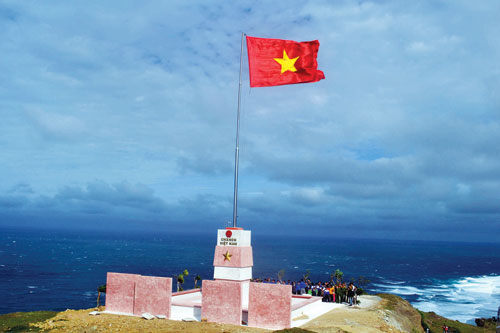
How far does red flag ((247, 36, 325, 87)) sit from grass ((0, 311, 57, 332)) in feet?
60.9

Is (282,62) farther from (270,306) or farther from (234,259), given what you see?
(270,306)

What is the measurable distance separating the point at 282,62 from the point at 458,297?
8046 cm

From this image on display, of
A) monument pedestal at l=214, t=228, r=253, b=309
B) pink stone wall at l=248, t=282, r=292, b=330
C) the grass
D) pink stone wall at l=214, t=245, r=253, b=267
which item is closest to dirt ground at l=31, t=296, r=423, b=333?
the grass

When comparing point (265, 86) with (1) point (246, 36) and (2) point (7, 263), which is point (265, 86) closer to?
(1) point (246, 36)

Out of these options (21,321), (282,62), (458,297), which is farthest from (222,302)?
(458,297)

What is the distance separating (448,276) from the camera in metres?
126

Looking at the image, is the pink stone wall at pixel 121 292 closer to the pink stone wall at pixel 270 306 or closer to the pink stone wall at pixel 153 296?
the pink stone wall at pixel 153 296

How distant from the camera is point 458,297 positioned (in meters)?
86.2

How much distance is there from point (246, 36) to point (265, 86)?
3620 millimetres

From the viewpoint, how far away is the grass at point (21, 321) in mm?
22672

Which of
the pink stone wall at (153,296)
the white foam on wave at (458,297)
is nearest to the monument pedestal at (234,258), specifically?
the pink stone wall at (153,296)

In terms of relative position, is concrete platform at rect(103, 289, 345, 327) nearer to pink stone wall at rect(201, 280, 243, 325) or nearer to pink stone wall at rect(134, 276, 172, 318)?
pink stone wall at rect(134, 276, 172, 318)

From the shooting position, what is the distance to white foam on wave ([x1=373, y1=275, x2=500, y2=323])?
69.8m

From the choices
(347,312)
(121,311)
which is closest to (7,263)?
(121,311)
